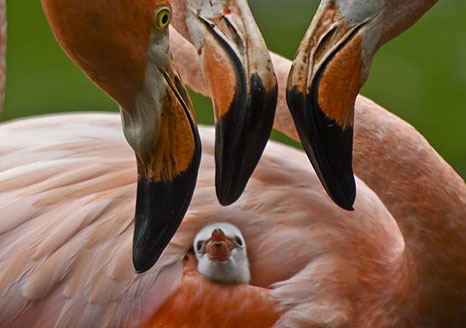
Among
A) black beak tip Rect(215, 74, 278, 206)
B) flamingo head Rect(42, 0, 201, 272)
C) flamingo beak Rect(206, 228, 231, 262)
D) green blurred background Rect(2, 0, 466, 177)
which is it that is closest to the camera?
flamingo head Rect(42, 0, 201, 272)

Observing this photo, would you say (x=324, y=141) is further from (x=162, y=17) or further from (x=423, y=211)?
(x=423, y=211)

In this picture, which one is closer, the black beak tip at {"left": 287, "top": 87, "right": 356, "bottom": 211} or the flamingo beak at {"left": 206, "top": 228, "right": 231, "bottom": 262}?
the black beak tip at {"left": 287, "top": 87, "right": 356, "bottom": 211}

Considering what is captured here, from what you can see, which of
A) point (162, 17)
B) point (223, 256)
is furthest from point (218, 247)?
point (162, 17)

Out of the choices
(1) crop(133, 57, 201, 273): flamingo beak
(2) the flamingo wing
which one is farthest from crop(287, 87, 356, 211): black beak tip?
(2) the flamingo wing

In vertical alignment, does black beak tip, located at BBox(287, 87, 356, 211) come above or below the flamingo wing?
above

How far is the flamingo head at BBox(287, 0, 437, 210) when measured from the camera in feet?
7.46

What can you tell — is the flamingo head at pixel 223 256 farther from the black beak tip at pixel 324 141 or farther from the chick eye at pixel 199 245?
the black beak tip at pixel 324 141

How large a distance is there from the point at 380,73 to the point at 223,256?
3531mm

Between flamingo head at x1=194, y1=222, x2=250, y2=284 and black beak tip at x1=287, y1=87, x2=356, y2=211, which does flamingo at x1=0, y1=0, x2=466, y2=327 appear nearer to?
flamingo head at x1=194, y1=222, x2=250, y2=284

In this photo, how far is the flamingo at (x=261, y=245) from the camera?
284 centimetres

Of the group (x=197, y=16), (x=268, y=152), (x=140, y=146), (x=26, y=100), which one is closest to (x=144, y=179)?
(x=140, y=146)

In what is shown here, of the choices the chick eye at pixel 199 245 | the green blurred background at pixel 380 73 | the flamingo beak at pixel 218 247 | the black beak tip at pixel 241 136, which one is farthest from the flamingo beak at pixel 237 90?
the green blurred background at pixel 380 73

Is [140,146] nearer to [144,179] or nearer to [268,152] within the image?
[144,179]

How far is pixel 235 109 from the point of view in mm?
2262
